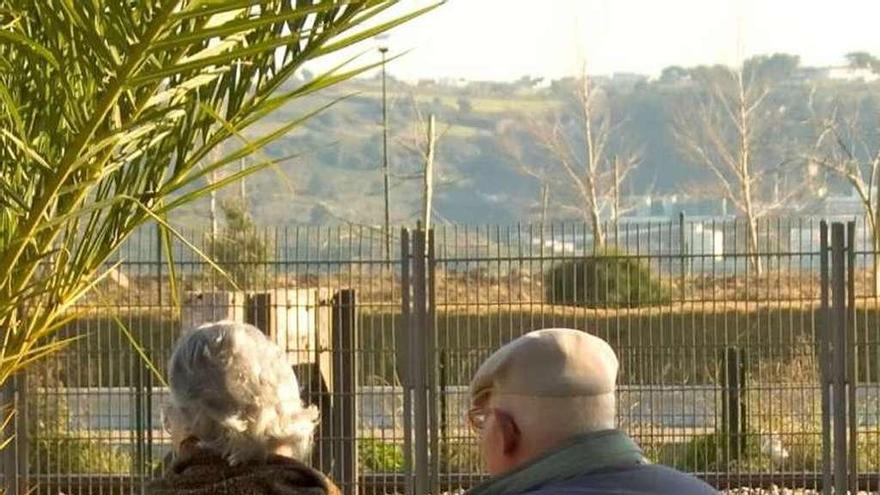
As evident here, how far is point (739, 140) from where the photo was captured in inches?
2361

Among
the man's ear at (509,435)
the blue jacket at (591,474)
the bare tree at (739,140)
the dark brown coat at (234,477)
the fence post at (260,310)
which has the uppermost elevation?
the bare tree at (739,140)

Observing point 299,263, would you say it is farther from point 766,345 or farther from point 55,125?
point 55,125

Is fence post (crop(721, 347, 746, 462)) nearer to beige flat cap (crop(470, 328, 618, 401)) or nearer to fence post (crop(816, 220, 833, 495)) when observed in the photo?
fence post (crop(816, 220, 833, 495))

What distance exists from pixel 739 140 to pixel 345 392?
4871cm

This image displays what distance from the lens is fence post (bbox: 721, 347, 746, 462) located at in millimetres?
12250

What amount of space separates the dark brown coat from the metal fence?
788 cm

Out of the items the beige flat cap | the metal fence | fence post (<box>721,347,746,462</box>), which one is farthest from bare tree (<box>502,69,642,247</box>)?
the beige flat cap

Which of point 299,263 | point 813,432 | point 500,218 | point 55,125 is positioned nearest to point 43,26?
point 55,125

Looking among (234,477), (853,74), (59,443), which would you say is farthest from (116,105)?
(853,74)

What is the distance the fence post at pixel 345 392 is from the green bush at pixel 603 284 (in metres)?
1.26

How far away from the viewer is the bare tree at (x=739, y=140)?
50406 millimetres

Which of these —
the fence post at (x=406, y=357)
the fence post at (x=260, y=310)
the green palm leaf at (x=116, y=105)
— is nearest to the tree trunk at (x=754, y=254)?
the fence post at (x=406, y=357)

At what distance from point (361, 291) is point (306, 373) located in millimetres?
594

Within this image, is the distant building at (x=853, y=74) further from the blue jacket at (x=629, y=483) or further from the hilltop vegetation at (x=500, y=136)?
Result: the blue jacket at (x=629, y=483)
